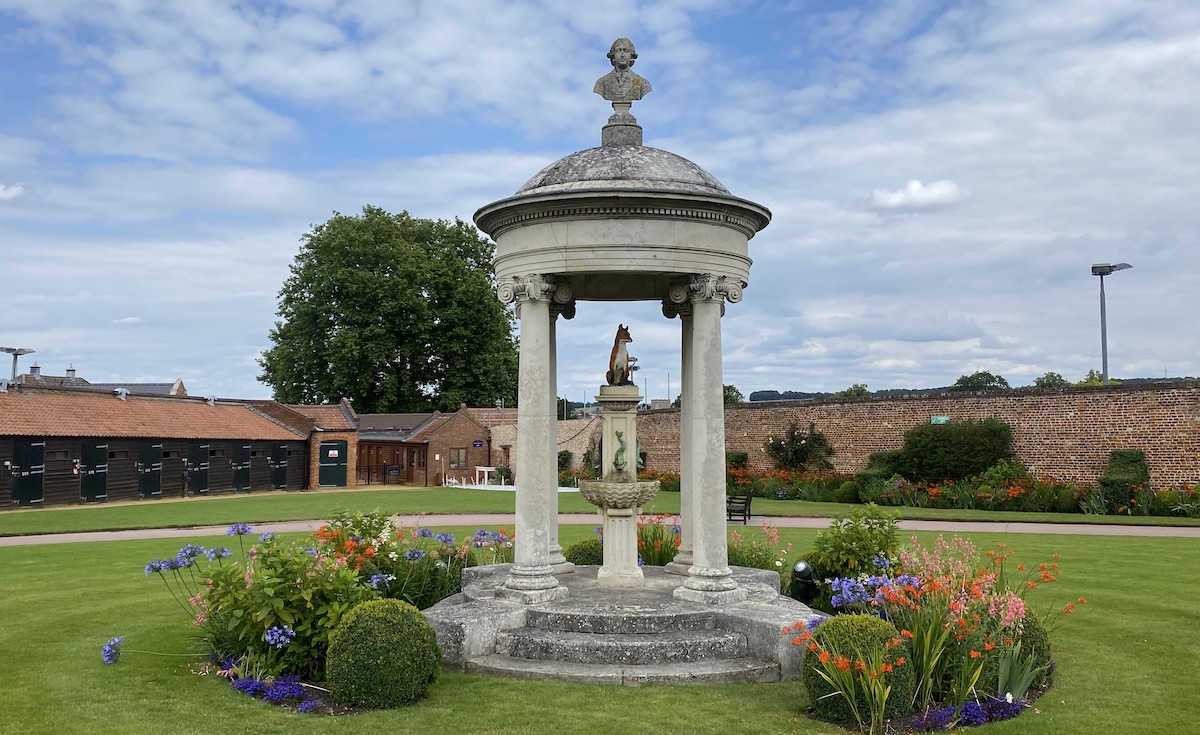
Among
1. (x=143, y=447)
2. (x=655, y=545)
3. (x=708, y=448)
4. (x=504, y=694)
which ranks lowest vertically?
(x=504, y=694)

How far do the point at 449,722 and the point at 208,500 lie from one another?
31.1 metres

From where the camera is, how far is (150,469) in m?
36.2

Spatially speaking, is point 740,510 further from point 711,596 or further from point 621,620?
point 621,620

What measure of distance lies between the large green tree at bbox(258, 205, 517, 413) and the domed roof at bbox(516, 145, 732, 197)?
1363 inches

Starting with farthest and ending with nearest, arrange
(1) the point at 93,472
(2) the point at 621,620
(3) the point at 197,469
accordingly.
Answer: (3) the point at 197,469, (1) the point at 93,472, (2) the point at 621,620

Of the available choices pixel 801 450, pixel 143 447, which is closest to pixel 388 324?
pixel 143 447

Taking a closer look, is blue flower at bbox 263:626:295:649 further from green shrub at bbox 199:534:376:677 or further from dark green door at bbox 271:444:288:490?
dark green door at bbox 271:444:288:490

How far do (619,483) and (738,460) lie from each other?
95.7ft

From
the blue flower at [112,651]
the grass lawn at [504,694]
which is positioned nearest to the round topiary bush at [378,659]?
the grass lawn at [504,694]

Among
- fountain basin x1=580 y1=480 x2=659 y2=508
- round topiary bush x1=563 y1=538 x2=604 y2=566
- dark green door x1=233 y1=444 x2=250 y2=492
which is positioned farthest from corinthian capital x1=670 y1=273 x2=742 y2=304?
dark green door x1=233 y1=444 x2=250 y2=492

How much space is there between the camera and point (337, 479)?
4494 cm

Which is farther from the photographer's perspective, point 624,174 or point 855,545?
point 855,545

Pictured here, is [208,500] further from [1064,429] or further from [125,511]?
[1064,429]

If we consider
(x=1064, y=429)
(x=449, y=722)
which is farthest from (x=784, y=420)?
(x=449, y=722)
